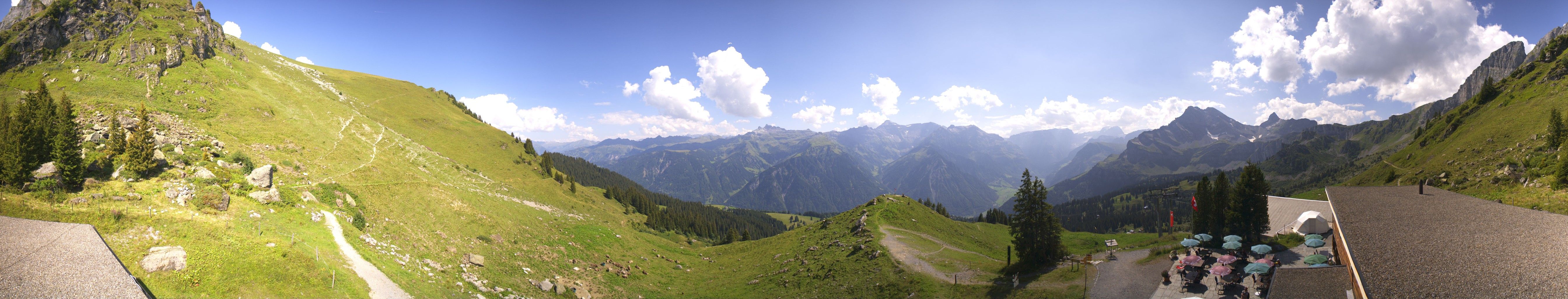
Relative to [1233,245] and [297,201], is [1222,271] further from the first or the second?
[297,201]

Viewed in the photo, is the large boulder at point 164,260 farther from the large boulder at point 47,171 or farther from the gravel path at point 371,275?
the large boulder at point 47,171

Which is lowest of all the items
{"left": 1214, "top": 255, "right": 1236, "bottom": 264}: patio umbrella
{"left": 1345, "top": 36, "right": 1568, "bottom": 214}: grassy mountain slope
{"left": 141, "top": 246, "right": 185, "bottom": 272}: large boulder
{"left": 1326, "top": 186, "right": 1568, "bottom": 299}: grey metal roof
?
{"left": 1214, "top": 255, "right": 1236, "bottom": 264}: patio umbrella

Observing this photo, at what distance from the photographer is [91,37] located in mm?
39625

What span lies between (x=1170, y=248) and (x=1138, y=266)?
5.96 m

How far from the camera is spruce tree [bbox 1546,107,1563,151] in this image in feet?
123

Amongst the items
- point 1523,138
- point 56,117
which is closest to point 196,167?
point 56,117

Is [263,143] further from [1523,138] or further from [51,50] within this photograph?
[1523,138]

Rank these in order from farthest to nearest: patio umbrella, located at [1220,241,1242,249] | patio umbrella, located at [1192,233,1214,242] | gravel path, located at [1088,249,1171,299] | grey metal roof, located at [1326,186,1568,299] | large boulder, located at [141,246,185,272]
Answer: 1. patio umbrella, located at [1192,233,1214,242]
2. patio umbrella, located at [1220,241,1242,249]
3. gravel path, located at [1088,249,1171,299]
4. large boulder, located at [141,246,185,272]
5. grey metal roof, located at [1326,186,1568,299]

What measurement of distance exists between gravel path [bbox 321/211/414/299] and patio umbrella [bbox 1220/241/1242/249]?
53.6 metres

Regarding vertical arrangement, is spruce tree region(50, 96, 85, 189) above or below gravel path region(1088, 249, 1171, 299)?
above

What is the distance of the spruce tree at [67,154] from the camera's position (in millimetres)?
21672

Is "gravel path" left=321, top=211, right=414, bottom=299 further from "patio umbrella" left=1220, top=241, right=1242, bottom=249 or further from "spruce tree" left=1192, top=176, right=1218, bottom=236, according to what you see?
"spruce tree" left=1192, top=176, right=1218, bottom=236

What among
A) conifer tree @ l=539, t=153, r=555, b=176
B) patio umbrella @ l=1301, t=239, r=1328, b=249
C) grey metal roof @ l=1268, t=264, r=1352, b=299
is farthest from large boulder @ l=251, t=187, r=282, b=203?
patio umbrella @ l=1301, t=239, r=1328, b=249

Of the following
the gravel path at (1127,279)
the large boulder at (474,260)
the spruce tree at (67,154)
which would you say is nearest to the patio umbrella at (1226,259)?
the gravel path at (1127,279)
